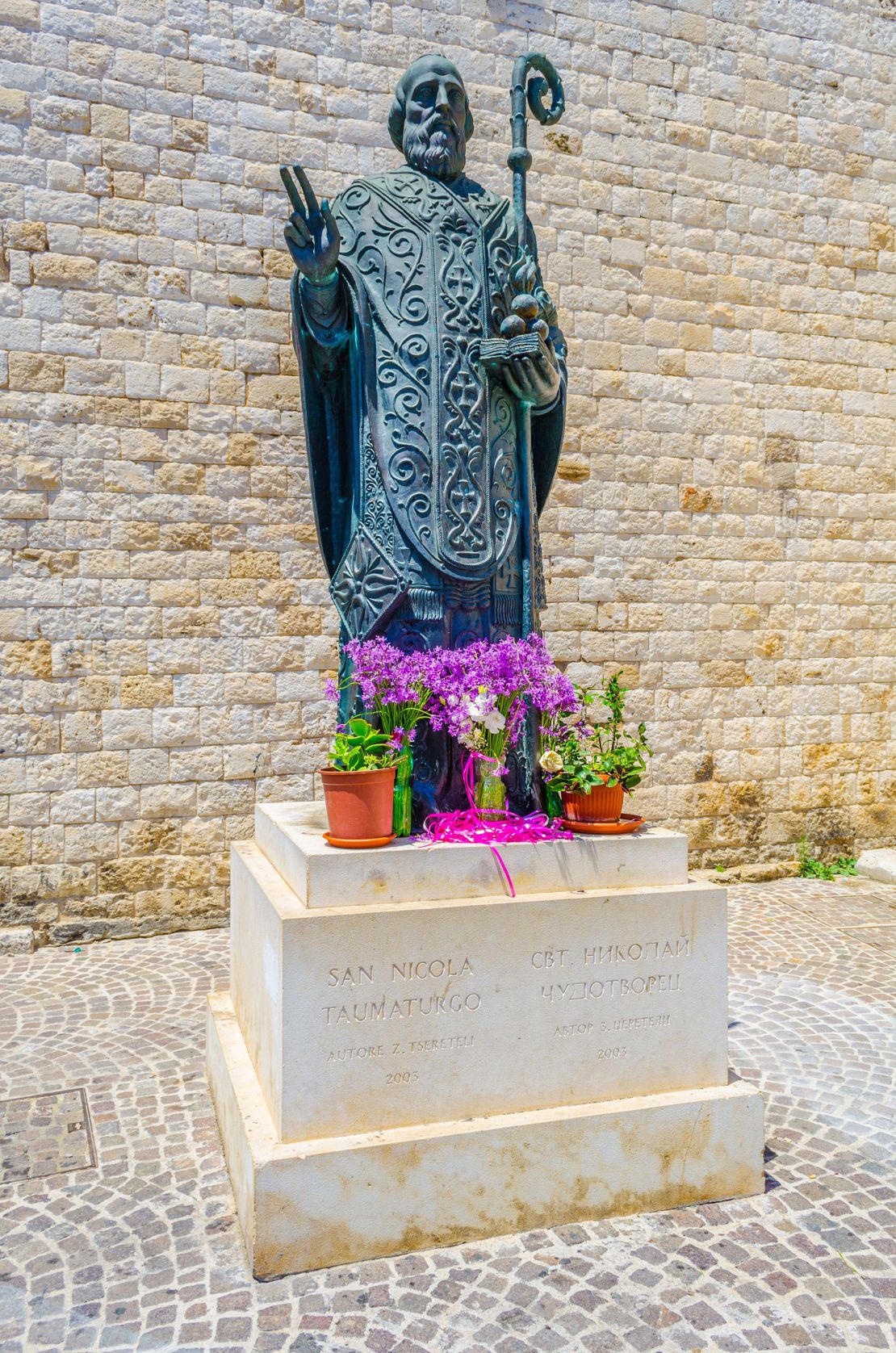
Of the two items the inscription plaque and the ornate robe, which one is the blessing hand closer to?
the ornate robe

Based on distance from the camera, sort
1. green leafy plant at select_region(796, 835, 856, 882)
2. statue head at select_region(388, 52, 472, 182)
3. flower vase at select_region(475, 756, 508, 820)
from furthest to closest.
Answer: green leafy plant at select_region(796, 835, 856, 882), statue head at select_region(388, 52, 472, 182), flower vase at select_region(475, 756, 508, 820)

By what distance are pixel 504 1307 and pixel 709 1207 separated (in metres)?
0.72

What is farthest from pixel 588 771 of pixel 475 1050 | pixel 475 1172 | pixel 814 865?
pixel 814 865

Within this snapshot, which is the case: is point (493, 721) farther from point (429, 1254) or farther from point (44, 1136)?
point (44, 1136)

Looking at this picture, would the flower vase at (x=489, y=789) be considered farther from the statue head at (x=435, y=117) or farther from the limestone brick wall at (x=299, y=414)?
the limestone brick wall at (x=299, y=414)

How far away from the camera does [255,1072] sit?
9.27ft

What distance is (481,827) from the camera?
2.76 meters

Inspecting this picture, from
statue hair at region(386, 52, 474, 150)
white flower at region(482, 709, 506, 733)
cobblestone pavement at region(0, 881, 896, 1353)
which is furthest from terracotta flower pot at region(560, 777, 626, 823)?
statue hair at region(386, 52, 474, 150)

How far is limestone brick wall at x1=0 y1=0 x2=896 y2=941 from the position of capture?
216 inches

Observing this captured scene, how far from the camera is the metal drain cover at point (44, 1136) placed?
2922mm

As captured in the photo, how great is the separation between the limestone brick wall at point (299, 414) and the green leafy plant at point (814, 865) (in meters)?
0.11

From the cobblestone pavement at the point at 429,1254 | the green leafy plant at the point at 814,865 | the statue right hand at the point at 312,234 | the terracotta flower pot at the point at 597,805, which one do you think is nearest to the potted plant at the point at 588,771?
the terracotta flower pot at the point at 597,805

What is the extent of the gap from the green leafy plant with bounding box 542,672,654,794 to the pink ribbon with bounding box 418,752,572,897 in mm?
143

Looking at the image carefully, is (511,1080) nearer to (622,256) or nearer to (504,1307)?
(504,1307)
